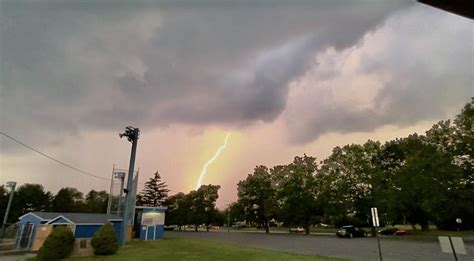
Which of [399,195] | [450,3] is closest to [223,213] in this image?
[399,195]

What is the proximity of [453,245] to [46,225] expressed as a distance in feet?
93.8

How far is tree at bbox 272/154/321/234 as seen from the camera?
159 ft

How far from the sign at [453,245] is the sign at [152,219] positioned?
31.9m

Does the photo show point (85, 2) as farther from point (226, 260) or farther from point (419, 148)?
point (419, 148)

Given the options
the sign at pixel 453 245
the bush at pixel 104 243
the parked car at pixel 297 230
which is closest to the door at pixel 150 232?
the bush at pixel 104 243

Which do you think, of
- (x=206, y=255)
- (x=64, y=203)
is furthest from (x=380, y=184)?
(x=64, y=203)

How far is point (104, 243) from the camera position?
63.1 ft

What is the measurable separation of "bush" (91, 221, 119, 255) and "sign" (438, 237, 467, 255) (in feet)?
61.9

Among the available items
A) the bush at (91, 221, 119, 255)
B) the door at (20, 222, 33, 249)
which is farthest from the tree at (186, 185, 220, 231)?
the bush at (91, 221, 119, 255)

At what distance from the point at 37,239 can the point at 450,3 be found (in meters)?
30.0

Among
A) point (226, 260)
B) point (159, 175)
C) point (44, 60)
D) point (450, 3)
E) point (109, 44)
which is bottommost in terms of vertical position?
Result: point (226, 260)

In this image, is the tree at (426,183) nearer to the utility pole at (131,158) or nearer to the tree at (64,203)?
the utility pole at (131,158)

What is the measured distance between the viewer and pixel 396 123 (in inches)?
893

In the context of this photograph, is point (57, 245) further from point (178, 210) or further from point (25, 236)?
point (178, 210)
